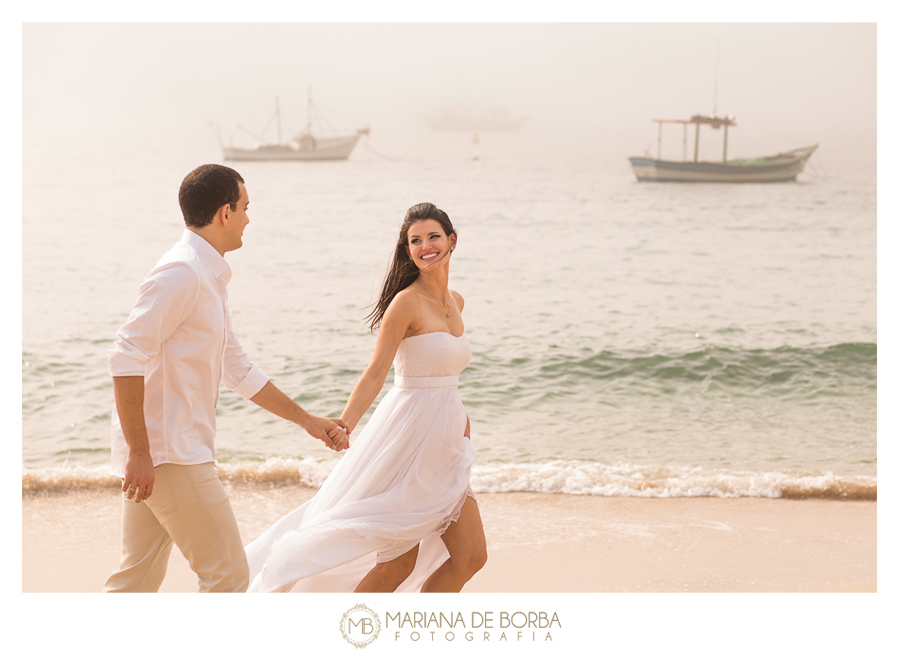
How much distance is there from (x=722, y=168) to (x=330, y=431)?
67.2 ft

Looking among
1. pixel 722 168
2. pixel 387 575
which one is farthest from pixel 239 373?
pixel 722 168

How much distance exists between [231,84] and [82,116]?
3206mm

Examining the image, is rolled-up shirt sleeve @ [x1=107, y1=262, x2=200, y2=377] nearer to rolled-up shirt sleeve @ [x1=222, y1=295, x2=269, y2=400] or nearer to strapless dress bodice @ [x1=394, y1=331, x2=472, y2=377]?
rolled-up shirt sleeve @ [x1=222, y1=295, x2=269, y2=400]

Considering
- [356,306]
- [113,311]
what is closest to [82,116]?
[113,311]

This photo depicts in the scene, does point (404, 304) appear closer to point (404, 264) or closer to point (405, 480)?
point (404, 264)

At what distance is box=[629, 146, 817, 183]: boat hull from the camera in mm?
20594

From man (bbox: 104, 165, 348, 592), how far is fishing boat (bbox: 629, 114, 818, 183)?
61.9ft

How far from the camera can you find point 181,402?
7.77 ft

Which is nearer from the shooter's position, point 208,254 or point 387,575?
point 208,254

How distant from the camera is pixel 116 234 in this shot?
1614cm

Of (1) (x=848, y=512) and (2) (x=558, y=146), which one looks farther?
(2) (x=558, y=146)

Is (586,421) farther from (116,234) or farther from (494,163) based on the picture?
(494,163)

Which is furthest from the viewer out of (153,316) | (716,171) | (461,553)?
Answer: (716,171)
